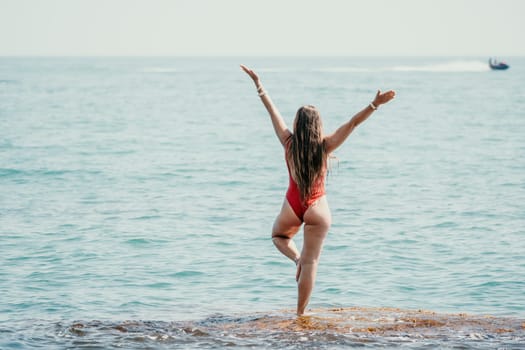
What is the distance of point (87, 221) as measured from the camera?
1791cm

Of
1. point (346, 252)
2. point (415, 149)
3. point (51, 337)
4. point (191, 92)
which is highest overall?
point (191, 92)

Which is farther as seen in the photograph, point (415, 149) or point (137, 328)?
point (415, 149)

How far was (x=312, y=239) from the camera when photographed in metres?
8.89

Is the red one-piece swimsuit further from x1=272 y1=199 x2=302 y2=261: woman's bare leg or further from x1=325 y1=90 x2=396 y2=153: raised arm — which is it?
x1=325 y1=90 x2=396 y2=153: raised arm

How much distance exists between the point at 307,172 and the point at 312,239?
0.75m

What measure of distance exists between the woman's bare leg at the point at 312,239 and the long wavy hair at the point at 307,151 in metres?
0.20

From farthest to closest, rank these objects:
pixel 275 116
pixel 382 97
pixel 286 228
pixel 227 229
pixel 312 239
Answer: pixel 227 229, pixel 286 228, pixel 312 239, pixel 275 116, pixel 382 97

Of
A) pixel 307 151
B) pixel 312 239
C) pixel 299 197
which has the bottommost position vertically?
pixel 312 239

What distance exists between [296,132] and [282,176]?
58.8 ft

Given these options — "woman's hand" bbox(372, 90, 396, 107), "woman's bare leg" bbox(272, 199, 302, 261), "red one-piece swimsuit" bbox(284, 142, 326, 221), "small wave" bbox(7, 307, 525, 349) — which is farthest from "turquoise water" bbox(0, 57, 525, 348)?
"woman's hand" bbox(372, 90, 396, 107)

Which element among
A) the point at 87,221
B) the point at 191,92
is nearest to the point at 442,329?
the point at 87,221

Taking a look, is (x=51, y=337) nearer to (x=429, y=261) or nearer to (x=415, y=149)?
(x=429, y=261)

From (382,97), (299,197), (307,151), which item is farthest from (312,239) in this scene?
(382,97)

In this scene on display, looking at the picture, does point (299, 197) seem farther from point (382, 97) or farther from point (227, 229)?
point (227, 229)
